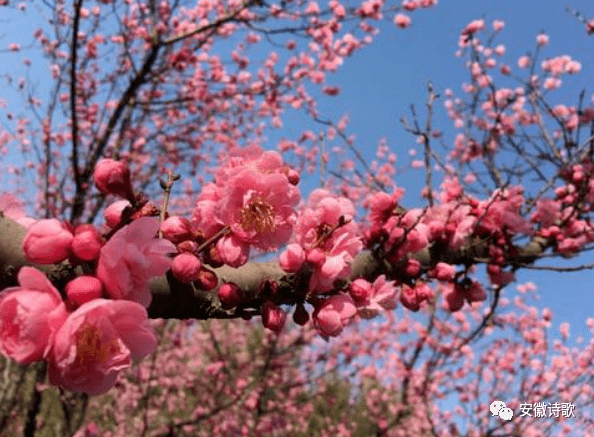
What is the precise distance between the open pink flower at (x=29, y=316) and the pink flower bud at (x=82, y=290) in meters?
0.02

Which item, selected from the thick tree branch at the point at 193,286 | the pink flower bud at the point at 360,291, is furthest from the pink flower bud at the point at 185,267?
the pink flower bud at the point at 360,291

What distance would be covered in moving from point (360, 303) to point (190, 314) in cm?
52

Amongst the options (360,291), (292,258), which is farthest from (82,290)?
(360,291)

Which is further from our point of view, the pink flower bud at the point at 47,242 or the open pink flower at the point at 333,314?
the open pink flower at the point at 333,314

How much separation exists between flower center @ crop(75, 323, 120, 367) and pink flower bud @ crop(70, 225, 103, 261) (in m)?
0.15

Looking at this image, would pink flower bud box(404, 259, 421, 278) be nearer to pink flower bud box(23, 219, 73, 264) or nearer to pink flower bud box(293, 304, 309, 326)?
pink flower bud box(293, 304, 309, 326)

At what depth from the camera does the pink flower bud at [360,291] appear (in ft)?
5.36

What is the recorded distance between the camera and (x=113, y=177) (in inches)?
50.6

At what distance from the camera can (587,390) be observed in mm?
8141

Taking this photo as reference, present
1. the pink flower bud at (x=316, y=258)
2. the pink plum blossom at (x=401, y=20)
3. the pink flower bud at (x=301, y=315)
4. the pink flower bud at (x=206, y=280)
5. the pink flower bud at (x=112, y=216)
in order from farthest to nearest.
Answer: the pink plum blossom at (x=401, y=20)
the pink flower bud at (x=301, y=315)
the pink flower bud at (x=316, y=258)
the pink flower bud at (x=206, y=280)
the pink flower bud at (x=112, y=216)

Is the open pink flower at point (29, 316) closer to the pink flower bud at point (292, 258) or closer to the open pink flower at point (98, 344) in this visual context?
the open pink flower at point (98, 344)

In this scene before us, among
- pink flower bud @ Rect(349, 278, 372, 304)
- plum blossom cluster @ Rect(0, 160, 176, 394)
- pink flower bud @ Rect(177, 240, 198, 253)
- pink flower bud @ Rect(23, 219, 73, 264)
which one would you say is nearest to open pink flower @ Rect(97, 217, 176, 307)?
plum blossom cluster @ Rect(0, 160, 176, 394)

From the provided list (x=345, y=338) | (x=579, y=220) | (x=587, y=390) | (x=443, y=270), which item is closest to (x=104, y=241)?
(x=443, y=270)

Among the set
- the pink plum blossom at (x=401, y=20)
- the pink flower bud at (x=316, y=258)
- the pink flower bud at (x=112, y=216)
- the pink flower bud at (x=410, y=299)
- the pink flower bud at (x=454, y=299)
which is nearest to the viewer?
the pink flower bud at (x=112, y=216)
